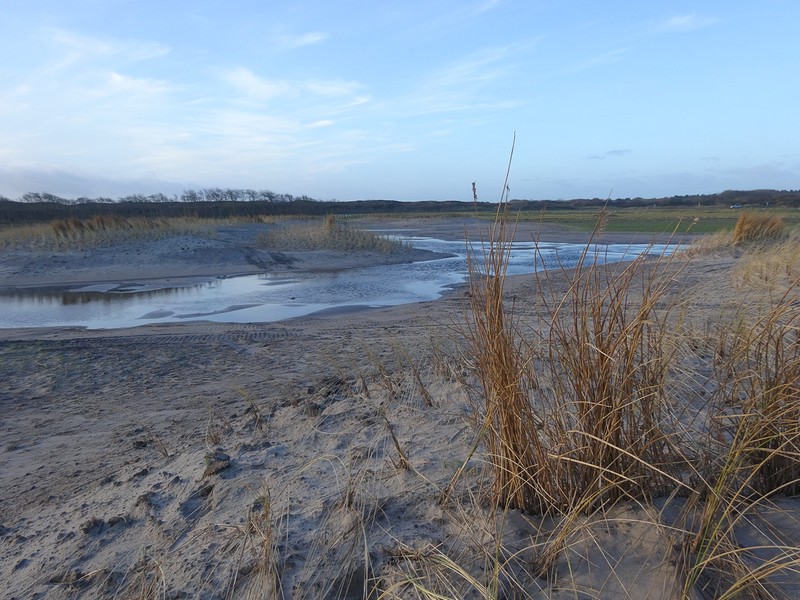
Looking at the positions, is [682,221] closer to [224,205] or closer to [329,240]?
[329,240]

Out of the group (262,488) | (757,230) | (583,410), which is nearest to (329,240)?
(757,230)

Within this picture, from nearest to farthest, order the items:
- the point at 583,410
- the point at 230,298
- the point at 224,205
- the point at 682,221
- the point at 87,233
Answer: the point at 583,410 < the point at 682,221 < the point at 230,298 < the point at 87,233 < the point at 224,205

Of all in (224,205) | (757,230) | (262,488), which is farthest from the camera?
(224,205)

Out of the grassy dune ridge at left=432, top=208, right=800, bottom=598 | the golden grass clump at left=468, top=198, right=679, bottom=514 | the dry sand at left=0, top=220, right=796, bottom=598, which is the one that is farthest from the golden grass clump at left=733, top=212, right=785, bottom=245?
the golden grass clump at left=468, top=198, right=679, bottom=514

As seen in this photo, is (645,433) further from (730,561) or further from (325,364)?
(325,364)

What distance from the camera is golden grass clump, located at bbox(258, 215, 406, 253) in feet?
78.2

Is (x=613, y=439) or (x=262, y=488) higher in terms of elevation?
(x=613, y=439)

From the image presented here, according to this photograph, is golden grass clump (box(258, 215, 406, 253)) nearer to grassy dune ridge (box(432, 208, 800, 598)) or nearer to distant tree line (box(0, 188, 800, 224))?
distant tree line (box(0, 188, 800, 224))

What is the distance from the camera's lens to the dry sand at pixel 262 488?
92.5 inches

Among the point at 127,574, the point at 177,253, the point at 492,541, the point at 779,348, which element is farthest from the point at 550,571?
the point at 177,253

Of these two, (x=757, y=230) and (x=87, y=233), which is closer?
(x=757, y=230)

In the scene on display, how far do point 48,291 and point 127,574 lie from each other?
16.1 m

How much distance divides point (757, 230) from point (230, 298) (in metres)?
15.1

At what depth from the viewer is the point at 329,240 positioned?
24.2 metres
